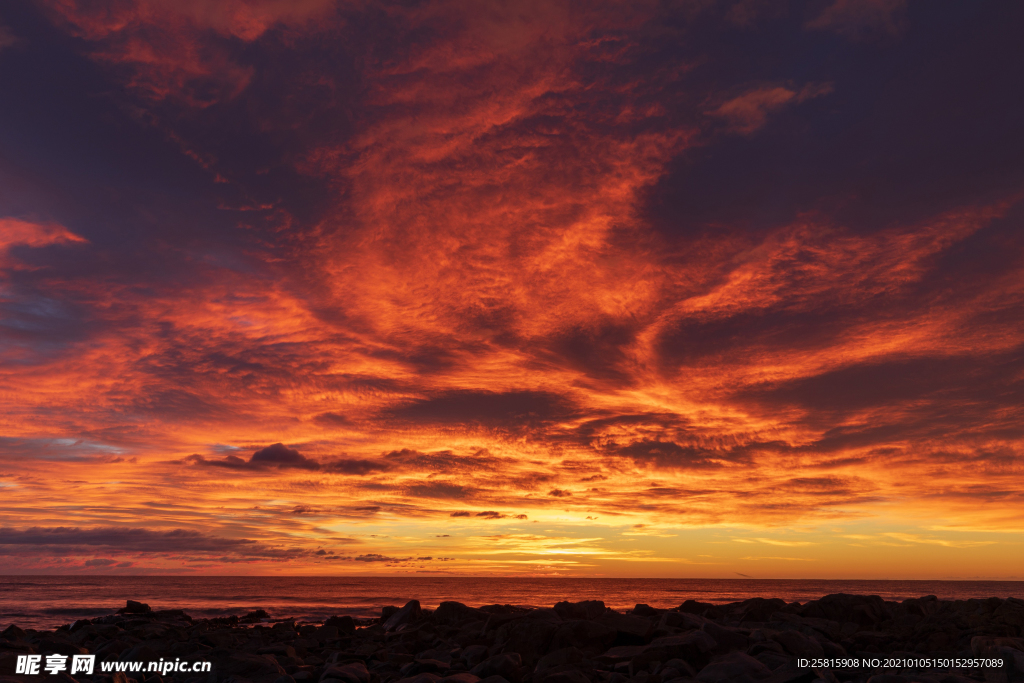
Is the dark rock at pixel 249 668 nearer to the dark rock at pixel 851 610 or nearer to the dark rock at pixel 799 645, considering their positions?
the dark rock at pixel 799 645

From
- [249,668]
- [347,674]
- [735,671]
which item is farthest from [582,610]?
[249,668]

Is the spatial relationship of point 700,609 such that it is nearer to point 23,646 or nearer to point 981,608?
point 981,608

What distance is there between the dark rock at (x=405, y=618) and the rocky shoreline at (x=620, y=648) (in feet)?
1.55

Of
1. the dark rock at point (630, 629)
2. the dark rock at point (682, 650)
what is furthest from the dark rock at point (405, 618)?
the dark rock at point (682, 650)

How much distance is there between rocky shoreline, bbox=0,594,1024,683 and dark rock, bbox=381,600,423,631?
0.47m

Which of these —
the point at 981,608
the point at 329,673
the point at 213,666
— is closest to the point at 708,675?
the point at 329,673

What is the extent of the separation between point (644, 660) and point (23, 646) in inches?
734

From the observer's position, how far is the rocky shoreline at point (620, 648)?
12.0 meters

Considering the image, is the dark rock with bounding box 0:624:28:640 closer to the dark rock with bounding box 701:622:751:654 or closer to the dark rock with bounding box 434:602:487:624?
the dark rock with bounding box 434:602:487:624

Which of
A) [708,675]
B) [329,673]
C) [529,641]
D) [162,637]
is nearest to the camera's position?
[708,675]

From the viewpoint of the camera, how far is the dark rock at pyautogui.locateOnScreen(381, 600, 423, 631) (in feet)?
74.0

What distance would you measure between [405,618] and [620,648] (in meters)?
11.5

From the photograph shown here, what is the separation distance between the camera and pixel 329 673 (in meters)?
12.5

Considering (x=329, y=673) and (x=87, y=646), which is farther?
(x=87, y=646)
